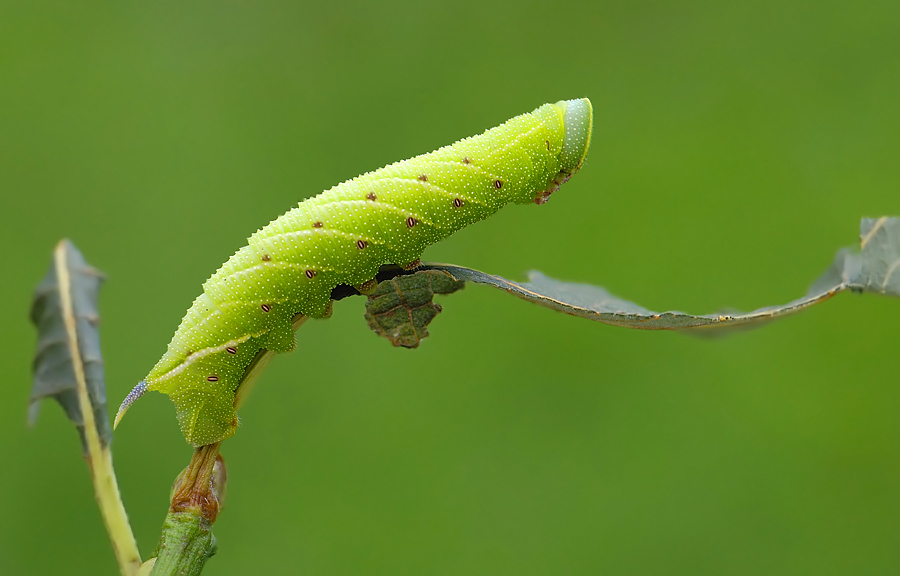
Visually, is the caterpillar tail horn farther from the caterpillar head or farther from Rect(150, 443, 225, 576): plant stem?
the caterpillar head

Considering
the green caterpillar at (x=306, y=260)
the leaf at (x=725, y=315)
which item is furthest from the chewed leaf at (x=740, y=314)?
the green caterpillar at (x=306, y=260)

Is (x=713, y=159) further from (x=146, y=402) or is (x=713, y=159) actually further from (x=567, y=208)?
(x=146, y=402)

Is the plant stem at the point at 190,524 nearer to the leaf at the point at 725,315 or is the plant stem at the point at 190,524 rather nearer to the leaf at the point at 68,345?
the leaf at the point at 68,345

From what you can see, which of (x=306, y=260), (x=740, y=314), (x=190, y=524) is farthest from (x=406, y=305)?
(x=740, y=314)

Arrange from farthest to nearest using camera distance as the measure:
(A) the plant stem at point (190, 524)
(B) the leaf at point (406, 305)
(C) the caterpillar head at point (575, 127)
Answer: (C) the caterpillar head at point (575, 127), (B) the leaf at point (406, 305), (A) the plant stem at point (190, 524)

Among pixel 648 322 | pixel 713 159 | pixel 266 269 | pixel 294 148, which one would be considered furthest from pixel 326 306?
pixel 713 159
